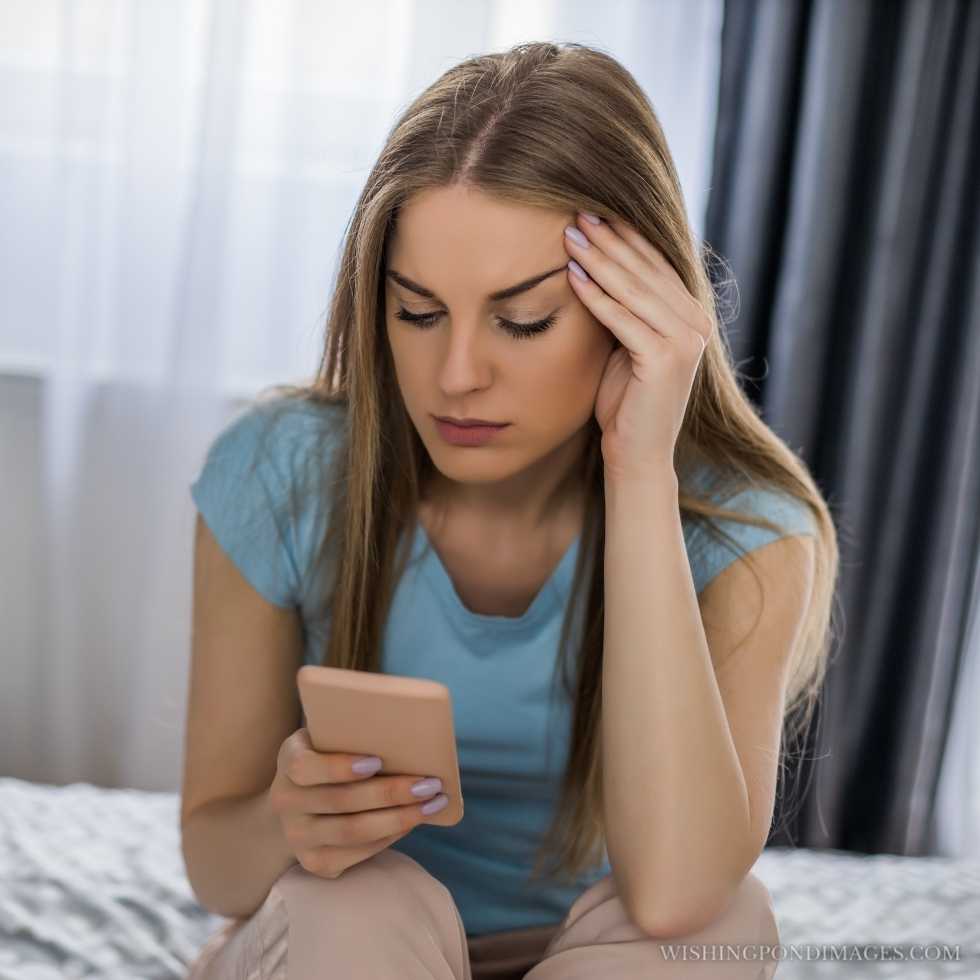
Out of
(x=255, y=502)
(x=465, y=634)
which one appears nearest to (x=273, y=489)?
(x=255, y=502)

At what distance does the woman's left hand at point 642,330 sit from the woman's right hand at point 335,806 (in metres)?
0.38

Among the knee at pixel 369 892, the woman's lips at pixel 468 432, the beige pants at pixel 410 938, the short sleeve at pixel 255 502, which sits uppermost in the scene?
the woman's lips at pixel 468 432

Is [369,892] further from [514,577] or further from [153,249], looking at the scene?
[153,249]

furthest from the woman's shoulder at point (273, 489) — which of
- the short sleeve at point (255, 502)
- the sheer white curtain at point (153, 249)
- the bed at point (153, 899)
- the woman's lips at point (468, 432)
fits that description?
the sheer white curtain at point (153, 249)

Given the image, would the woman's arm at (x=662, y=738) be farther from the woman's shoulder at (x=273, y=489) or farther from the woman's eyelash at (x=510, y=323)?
the woman's shoulder at (x=273, y=489)

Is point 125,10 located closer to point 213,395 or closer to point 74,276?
point 74,276

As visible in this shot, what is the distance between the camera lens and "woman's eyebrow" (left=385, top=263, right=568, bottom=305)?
113cm

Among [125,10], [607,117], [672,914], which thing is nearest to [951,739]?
[672,914]

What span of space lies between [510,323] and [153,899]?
917 mm

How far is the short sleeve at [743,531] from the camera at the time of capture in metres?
1.36

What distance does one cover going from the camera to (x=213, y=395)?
8.07ft

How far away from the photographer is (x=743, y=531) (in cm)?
137

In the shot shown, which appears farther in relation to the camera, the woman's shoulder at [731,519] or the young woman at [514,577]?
the woman's shoulder at [731,519]

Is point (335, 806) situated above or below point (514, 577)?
below
